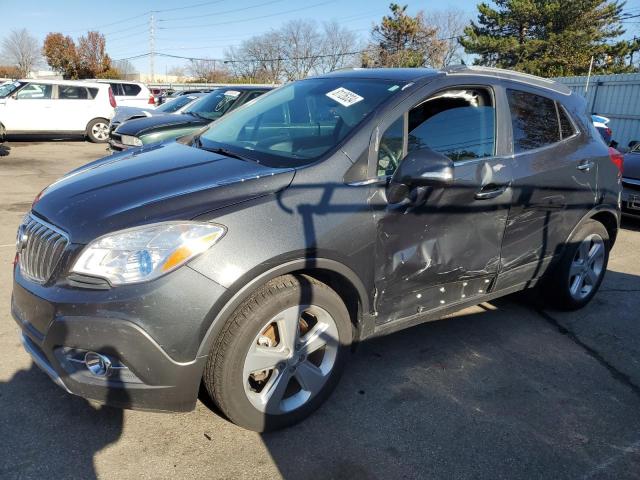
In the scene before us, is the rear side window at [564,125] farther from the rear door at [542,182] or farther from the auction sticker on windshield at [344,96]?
the auction sticker on windshield at [344,96]

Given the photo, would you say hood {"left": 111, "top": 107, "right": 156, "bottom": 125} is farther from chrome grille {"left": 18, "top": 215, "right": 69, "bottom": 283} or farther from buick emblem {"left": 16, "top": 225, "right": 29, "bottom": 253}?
chrome grille {"left": 18, "top": 215, "right": 69, "bottom": 283}

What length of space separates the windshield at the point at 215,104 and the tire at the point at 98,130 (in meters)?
7.51

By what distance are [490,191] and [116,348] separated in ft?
7.60

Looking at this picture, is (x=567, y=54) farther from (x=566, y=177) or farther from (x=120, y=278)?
(x=120, y=278)

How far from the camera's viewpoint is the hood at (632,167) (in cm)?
750

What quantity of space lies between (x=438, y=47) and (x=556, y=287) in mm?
48582

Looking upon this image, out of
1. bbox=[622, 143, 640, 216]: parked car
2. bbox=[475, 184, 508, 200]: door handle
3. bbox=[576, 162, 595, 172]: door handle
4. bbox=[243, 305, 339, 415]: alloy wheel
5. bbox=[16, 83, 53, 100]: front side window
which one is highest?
bbox=[16, 83, 53, 100]: front side window

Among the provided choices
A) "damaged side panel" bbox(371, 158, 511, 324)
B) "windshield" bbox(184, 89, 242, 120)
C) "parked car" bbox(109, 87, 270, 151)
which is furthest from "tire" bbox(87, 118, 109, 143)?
"damaged side panel" bbox(371, 158, 511, 324)

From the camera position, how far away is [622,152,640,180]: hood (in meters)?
7.50

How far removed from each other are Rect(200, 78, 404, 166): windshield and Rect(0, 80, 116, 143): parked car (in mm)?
13658

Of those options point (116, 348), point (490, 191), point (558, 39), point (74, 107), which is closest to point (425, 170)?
point (490, 191)

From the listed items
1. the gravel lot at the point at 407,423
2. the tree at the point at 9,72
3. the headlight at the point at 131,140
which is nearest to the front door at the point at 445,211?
the gravel lot at the point at 407,423

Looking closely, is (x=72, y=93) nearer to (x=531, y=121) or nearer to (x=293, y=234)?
(x=531, y=121)

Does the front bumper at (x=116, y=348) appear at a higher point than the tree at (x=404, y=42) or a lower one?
lower
